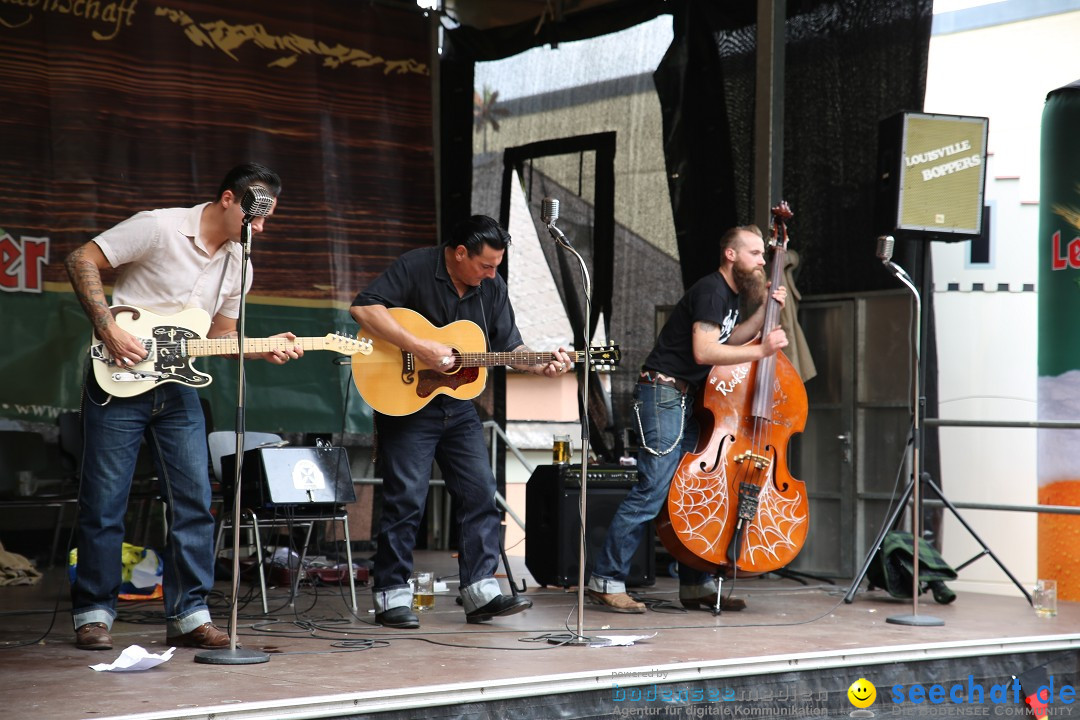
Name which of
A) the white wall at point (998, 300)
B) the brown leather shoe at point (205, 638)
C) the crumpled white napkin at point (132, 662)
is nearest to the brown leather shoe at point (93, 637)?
the brown leather shoe at point (205, 638)

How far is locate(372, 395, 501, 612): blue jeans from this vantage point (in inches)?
176

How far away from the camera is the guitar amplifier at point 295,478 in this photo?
4938 mm

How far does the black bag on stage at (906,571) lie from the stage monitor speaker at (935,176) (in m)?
1.48

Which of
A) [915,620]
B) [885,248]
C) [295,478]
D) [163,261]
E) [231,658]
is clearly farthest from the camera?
[295,478]

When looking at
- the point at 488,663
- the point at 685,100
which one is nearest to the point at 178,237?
the point at 488,663

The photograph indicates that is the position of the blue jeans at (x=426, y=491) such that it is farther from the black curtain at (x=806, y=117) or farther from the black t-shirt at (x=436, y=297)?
the black curtain at (x=806, y=117)

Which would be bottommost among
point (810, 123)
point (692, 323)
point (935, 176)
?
point (692, 323)

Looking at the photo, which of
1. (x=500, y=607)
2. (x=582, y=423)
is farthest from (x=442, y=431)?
(x=582, y=423)

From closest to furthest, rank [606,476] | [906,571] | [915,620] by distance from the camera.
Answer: [915,620], [906,571], [606,476]

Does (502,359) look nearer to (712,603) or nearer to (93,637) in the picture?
(712,603)

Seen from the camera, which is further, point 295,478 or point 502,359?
point 295,478

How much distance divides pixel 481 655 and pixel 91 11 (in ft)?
15.6

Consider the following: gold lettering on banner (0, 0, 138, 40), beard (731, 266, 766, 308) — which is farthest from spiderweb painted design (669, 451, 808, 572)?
gold lettering on banner (0, 0, 138, 40)

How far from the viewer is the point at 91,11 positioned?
665 centimetres
